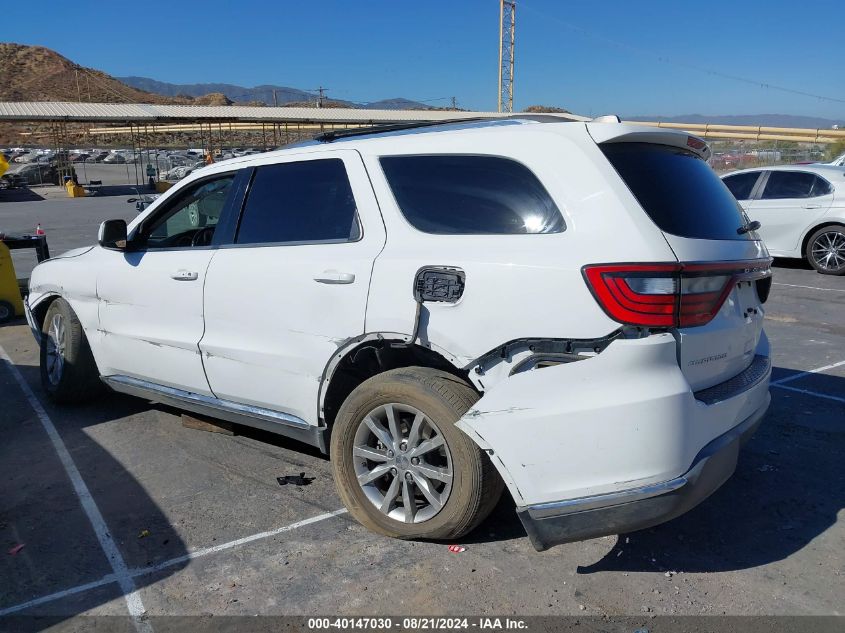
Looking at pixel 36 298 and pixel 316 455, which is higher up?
pixel 36 298

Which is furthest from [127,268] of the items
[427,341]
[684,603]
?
[684,603]

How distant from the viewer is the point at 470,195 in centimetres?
334

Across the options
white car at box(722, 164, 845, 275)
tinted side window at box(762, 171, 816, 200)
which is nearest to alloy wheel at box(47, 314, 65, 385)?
white car at box(722, 164, 845, 275)

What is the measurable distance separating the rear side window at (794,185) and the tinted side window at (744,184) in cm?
25

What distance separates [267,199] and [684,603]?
9.84 ft

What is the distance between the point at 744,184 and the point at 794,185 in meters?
0.82

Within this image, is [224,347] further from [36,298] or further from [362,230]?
[36,298]

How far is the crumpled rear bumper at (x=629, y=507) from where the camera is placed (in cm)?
277

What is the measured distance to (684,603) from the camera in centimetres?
299

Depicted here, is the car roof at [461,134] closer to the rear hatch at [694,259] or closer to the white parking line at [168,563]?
the rear hatch at [694,259]

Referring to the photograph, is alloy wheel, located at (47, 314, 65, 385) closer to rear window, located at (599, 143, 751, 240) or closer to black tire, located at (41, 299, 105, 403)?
black tire, located at (41, 299, 105, 403)

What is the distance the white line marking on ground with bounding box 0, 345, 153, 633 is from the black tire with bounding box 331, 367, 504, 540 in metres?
1.06

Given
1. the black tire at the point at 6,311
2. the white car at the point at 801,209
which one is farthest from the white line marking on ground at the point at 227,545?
the white car at the point at 801,209

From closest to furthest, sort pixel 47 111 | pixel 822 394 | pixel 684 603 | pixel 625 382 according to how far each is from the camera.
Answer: pixel 625 382, pixel 684 603, pixel 822 394, pixel 47 111
